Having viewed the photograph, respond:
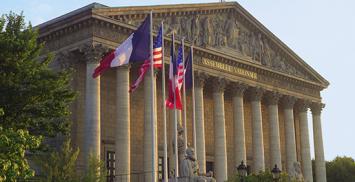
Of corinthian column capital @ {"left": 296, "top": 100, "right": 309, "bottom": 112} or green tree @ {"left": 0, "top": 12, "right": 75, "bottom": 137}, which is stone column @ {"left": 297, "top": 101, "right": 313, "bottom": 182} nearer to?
corinthian column capital @ {"left": 296, "top": 100, "right": 309, "bottom": 112}

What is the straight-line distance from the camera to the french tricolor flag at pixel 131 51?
24.6 meters

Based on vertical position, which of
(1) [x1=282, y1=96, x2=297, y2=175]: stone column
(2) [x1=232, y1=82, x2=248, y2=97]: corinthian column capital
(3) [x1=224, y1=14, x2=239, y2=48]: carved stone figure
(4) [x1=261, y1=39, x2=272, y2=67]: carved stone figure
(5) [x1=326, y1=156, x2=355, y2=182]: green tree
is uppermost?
(3) [x1=224, y1=14, x2=239, y2=48]: carved stone figure

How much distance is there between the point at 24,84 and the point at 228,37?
2578cm

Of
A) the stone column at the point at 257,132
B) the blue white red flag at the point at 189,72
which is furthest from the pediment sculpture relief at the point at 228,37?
the blue white red flag at the point at 189,72

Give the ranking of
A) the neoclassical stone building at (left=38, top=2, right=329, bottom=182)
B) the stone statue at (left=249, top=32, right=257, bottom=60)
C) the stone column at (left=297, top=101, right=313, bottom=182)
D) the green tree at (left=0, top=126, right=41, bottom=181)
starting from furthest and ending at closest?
the stone column at (left=297, top=101, right=313, bottom=182)
the stone statue at (left=249, top=32, right=257, bottom=60)
the neoclassical stone building at (left=38, top=2, right=329, bottom=182)
the green tree at (left=0, top=126, right=41, bottom=181)

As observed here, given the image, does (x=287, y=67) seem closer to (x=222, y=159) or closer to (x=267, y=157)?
(x=267, y=157)

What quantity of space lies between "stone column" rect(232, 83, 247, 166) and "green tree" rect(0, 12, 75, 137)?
72.7ft

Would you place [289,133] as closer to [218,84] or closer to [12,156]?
[218,84]

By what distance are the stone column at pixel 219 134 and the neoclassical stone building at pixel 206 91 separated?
0.27 feet

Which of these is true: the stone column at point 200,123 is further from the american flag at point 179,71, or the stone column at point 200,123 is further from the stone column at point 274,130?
the american flag at point 179,71

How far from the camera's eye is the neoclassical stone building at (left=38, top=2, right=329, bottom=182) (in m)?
37.5

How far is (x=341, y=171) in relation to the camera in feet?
220

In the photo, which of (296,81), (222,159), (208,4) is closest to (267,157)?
(296,81)

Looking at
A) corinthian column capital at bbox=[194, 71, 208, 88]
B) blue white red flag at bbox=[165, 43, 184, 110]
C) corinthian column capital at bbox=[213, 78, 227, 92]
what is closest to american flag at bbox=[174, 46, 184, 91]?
blue white red flag at bbox=[165, 43, 184, 110]
